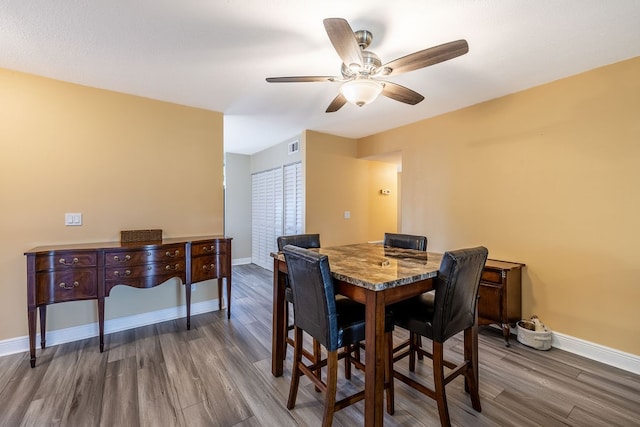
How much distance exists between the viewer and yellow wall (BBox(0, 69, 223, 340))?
2.50 m

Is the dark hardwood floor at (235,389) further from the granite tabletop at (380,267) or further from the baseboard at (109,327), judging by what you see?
the granite tabletop at (380,267)

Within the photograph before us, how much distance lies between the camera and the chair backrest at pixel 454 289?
4.93ft

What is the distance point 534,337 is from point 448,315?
5.66ft

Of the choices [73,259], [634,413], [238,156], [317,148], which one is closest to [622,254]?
[634,413]

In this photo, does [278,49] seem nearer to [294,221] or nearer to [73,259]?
[73,259]

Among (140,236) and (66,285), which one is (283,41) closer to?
(140,236)

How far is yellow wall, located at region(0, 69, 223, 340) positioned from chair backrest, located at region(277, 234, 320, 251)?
1.45 metres

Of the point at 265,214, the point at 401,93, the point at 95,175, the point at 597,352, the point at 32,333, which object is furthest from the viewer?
the point at 265,214

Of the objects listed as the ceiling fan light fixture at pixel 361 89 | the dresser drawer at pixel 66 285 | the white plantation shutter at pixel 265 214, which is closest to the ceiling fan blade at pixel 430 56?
the ceiling fan light fixture at pixel 361 89

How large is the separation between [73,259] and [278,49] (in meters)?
2.46

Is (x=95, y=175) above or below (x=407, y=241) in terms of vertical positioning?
above

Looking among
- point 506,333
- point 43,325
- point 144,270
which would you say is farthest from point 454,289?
point 43,325

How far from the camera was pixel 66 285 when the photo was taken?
7.70ft

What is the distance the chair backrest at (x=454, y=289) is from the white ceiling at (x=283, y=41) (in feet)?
4.91
